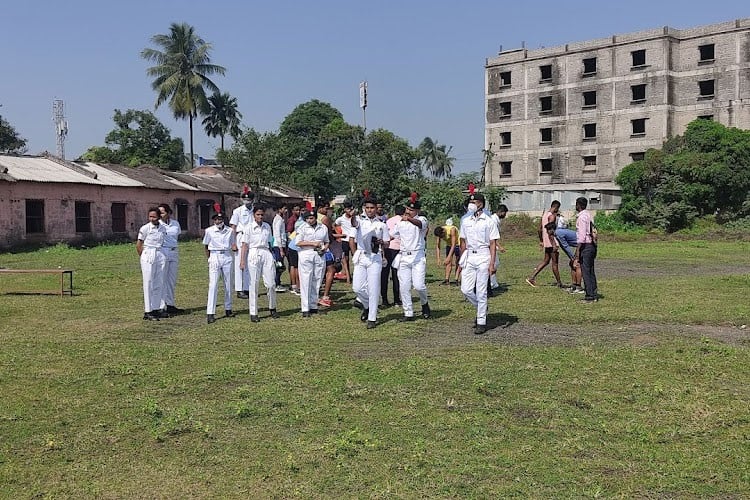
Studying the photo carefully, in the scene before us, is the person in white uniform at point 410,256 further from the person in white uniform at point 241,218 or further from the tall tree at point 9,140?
the tall tree at point 9,140

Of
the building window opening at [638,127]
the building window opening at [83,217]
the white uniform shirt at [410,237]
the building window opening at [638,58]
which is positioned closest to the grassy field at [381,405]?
the white uniform shirt at [410,237]

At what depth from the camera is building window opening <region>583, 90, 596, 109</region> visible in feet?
177

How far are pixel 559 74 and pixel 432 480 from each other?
177ft

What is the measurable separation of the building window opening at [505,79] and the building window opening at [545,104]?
3148mm

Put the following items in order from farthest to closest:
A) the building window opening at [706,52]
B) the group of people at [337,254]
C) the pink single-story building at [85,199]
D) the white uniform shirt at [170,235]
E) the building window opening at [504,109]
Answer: the building window opening at [504,109] → the building window opening at [706,52] → the pink single-story building at [85,199] → the white uniform shirt at [170,235] → the group of people at [337,254]

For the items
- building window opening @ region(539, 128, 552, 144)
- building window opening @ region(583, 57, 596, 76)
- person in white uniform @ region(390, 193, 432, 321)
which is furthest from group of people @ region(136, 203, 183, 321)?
building window opening @ region(539, 128, 552, 144)

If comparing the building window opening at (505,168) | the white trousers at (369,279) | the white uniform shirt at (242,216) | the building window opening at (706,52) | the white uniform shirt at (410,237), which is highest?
the building window opening at (706,52)

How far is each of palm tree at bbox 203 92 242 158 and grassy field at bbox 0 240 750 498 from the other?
5520cm

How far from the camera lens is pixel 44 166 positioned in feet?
111

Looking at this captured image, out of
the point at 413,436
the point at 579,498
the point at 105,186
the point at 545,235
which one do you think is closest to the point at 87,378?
the point at 413,436

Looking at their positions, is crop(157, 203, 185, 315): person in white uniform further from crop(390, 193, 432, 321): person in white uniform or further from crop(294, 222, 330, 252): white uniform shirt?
crop(390, 193, 432, 321): person in white uniform

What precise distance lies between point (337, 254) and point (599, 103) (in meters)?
44.7

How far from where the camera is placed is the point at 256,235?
11.1m

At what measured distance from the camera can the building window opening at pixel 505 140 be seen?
5862 centimetres
